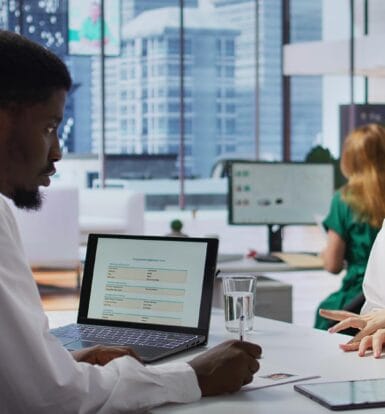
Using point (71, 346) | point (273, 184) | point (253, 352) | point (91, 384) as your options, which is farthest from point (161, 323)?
point (273, 184)

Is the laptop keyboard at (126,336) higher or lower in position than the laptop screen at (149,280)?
lower

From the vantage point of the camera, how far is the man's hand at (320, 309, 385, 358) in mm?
2010

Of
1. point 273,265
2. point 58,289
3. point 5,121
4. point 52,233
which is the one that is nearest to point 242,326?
point 5,121

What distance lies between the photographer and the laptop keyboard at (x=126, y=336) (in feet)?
6.70

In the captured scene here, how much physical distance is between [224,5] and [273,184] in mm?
8458

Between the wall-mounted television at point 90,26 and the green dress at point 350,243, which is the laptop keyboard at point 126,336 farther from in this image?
the wall-mounted television at point 90,26

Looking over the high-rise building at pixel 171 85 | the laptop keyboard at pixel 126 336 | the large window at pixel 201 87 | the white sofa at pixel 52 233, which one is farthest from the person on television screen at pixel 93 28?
the laptop keyboard at pixel 126 336

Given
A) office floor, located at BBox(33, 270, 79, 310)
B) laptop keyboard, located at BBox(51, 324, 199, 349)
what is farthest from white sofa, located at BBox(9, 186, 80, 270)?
laptop keyboard, located at BBox(51, 324, 199, 349)

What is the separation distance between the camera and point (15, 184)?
1.53 metres

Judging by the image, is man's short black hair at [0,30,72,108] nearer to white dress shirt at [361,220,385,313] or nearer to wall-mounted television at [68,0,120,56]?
white dress shirt at [361,220,385,313]

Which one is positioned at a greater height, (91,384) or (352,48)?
(352,48)

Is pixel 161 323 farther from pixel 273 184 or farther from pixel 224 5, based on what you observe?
pixel 224 5

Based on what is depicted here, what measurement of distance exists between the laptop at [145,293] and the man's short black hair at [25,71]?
71cm

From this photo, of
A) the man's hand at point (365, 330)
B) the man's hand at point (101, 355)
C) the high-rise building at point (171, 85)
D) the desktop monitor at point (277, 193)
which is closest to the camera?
the man's hand at point (101, 355)
